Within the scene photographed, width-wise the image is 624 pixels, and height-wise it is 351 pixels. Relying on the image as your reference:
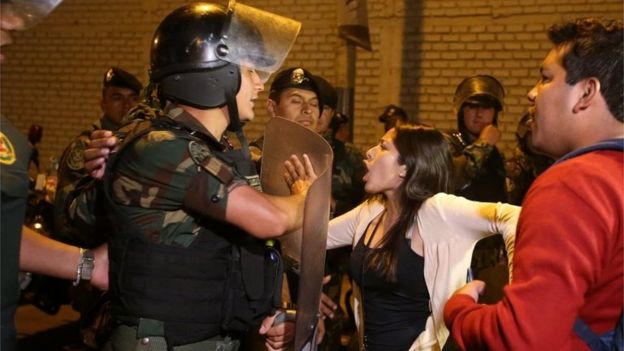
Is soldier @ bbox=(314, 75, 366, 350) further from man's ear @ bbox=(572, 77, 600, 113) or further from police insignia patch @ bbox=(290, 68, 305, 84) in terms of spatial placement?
man's ear @ bbox=(572, 77, 600, 113)

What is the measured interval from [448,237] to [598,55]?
1.39 m

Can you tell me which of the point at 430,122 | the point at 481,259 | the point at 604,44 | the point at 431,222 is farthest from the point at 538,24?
the point at 604,44

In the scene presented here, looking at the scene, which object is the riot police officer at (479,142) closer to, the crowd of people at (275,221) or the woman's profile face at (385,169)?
the crowd of people at (275,221)

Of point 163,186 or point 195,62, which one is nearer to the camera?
point 163,186

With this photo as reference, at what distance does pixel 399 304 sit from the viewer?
3.17 metres

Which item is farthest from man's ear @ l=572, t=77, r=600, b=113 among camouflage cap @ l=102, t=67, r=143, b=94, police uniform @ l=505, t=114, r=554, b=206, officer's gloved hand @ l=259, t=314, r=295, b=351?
camouflage cap @ l=102, t=67, r=143, b=94

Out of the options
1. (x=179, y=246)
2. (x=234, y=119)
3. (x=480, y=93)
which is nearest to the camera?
(x=179, y=246)

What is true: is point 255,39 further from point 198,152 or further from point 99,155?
point 99,155

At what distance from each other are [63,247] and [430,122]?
21.7 feet

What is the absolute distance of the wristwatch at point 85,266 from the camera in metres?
2.46

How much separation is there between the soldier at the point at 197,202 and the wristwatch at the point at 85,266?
72mm

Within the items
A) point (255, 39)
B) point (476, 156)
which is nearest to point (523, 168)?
point (476, 156)

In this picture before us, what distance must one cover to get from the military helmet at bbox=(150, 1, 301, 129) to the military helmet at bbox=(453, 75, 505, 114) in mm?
3638

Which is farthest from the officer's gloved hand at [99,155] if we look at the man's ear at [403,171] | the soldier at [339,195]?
the soldier at [339,195]
